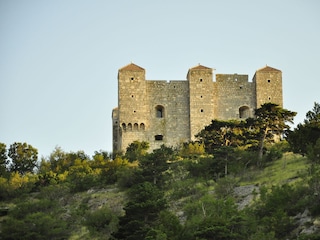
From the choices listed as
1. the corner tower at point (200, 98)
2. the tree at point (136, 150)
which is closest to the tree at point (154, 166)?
the tree at point (136, 150)

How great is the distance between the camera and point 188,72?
56.2 m

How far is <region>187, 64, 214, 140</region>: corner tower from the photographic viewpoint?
54969 mm

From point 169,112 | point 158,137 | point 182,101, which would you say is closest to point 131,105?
point 169,112

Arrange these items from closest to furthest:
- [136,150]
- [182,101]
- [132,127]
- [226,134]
Answer: [226,134] → [136,150] → [132,127] → [182,101]

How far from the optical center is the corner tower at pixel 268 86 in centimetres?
5575

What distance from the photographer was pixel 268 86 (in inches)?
2210

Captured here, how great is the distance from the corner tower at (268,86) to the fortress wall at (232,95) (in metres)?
0.49

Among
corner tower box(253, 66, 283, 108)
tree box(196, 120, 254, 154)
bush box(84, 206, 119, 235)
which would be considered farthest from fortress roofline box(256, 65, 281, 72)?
bush box(84, 206, 119, 235)

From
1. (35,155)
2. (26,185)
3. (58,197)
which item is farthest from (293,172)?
(35,155)

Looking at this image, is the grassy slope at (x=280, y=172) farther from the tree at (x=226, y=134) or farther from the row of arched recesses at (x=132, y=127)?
the row of arched recesses at (x=132, y=127)

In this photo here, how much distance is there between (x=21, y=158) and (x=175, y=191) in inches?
687

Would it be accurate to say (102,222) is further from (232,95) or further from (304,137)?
(232,95)

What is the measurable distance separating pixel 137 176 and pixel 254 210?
12857mm

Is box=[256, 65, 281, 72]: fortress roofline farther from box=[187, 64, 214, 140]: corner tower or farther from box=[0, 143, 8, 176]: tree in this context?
box=[0, 143, 8, 176]: tree
